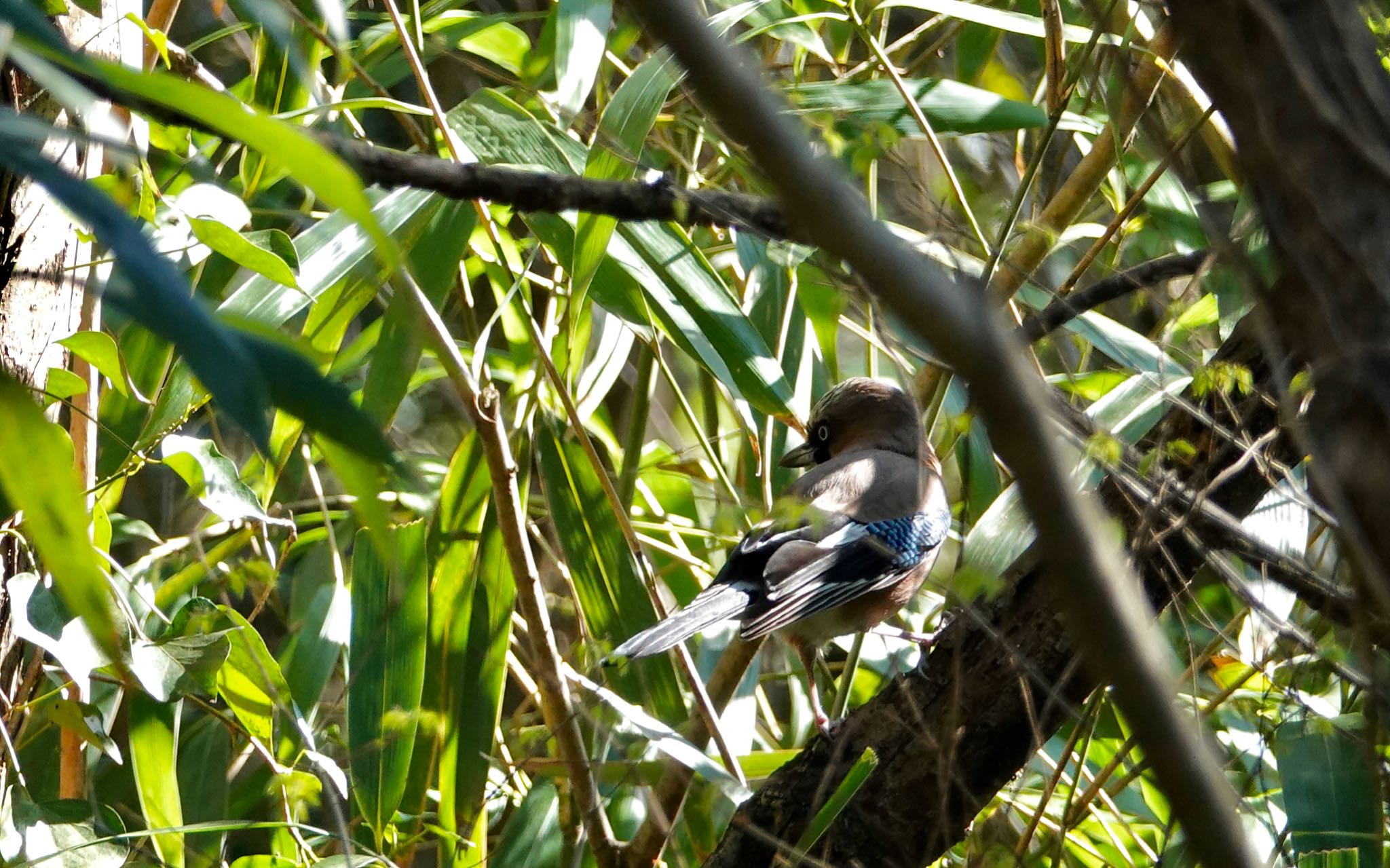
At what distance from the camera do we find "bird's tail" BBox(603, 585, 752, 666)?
225 cm

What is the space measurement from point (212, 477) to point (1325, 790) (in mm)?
1752

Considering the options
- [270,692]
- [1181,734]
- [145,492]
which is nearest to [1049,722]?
[270,692]

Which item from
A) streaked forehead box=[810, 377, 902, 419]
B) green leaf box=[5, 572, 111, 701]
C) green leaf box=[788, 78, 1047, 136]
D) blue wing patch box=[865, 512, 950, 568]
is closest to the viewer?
green leaf box=[5, 572, 111, 701]

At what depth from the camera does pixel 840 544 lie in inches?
117

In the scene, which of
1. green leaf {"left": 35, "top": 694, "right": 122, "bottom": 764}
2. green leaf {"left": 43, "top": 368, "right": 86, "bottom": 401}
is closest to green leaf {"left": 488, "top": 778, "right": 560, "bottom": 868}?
green leaf {"left": 35, "top": 694, "right": 122, "bottom": 764}

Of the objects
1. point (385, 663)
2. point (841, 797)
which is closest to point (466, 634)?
point (385, 663)

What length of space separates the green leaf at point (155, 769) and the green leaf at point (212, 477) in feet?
1.41

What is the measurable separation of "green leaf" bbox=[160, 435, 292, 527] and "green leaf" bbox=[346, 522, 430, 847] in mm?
353

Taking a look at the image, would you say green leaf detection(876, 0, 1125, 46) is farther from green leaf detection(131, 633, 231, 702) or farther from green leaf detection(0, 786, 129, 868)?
green leaf detection(0, 786, 129, 868)

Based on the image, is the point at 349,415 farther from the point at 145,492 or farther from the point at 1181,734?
the point at 145,492

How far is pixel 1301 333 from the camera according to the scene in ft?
2.96

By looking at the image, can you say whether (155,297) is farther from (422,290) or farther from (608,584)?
(608,584)

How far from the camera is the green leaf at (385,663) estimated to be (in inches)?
89.5

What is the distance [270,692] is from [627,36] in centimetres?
170
